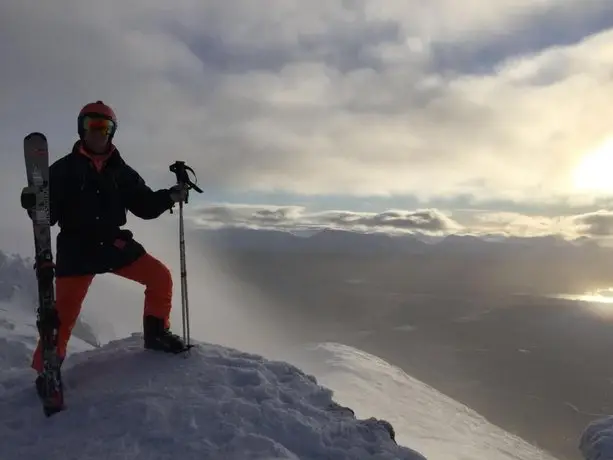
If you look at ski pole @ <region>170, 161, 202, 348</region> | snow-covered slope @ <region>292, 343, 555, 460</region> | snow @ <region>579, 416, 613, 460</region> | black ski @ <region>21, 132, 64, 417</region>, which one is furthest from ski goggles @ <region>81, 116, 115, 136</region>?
snow-covered slope @ <region>292, 343, 555, 460</region>

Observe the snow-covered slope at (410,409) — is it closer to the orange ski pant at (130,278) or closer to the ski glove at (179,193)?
the orange ski pant at (130,278)

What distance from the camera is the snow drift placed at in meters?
5.34

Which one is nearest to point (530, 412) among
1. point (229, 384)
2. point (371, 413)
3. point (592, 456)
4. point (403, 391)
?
point (403, 391)

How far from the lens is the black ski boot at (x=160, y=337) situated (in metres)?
7.32

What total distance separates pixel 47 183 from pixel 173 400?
9.75 ft

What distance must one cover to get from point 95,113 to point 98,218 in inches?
53.1

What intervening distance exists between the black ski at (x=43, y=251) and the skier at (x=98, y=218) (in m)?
0.24

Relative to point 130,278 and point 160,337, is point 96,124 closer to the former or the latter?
point 130,278

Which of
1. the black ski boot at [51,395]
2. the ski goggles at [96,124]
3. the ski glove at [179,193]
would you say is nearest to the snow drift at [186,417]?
the black ski boot at [51,395]

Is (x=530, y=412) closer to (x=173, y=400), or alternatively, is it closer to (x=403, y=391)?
(x=403, y=391)

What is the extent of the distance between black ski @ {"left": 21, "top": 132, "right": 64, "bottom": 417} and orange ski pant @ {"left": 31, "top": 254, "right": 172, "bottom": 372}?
0.39 m

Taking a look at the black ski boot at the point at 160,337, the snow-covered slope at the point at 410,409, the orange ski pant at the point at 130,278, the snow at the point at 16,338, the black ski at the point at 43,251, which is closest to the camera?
the black ski at the point at 43,251

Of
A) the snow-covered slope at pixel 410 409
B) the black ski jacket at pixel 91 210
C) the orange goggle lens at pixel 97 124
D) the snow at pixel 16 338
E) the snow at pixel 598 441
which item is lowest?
the snow-covered slope at pixel 410 409

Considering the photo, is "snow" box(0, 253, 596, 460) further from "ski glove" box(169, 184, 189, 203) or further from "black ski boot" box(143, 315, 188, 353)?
"ski glove" box(169, 184, 189, 203)
